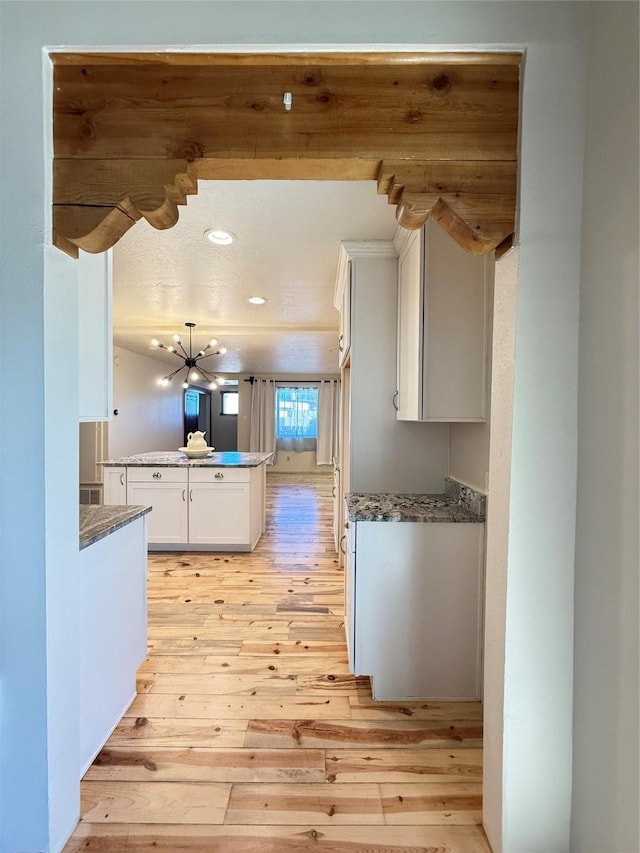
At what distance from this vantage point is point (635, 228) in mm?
842

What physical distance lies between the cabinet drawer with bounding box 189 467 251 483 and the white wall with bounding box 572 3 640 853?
305 cm

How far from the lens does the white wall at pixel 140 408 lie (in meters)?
5.62

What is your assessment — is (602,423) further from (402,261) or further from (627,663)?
(402,261)

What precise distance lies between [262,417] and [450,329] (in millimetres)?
7240

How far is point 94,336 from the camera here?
150 cm

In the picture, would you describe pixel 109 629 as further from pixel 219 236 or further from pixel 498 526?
pixel 219 236

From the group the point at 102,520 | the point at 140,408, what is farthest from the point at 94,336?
the point at 140,408

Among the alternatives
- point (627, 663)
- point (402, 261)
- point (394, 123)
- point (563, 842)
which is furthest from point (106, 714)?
point (402, 261)

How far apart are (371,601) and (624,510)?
1.17 m

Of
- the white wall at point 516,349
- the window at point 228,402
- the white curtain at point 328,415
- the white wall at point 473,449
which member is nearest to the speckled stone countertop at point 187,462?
the white wall at point 473,449

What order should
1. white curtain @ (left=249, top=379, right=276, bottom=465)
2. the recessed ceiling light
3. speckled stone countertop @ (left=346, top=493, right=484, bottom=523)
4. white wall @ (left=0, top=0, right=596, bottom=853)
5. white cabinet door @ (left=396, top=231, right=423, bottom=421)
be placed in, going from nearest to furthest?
white wall @ (left=0, top=0, right=596, bottom=853), speckled stone countertop @ (left=346, top=493, right=484, bottom=523), white cabinet door @ (left=396, top=231, right=423, bottom=421), the recessed ceiling light, white curtain @ (left=249, top=379, right=276, bottom=465)

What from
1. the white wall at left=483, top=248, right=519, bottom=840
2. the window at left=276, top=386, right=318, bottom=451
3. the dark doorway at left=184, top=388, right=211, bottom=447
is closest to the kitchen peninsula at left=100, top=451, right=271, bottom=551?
the white wall at left=483, top=248, right=519, bottom=840

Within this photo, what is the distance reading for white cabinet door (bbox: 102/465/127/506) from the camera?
3.61 m

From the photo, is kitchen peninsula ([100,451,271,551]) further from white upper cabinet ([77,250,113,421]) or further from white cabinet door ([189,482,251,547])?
white upper cabinet ([77,250,113,421])
